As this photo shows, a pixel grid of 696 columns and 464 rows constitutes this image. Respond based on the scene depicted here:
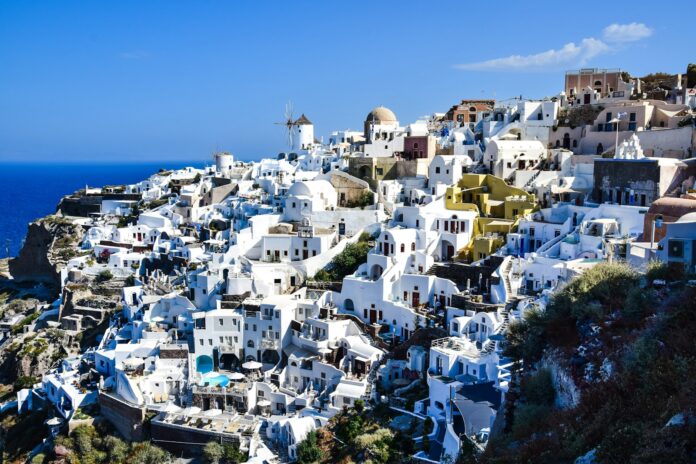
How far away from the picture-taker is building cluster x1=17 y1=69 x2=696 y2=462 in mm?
23984

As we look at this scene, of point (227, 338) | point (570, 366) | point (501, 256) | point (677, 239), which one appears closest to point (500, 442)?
point (570, 366)

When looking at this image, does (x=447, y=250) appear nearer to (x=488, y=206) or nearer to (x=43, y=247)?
(x=488, y=206)

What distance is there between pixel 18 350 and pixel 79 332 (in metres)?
3.43

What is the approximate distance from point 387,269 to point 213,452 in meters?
11.1

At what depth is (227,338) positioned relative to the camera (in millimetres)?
29453

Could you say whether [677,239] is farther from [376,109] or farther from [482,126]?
[376,109]

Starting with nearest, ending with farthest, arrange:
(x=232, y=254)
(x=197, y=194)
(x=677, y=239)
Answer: (x=677, y=239), (x=232, y=254), (x=197, y=194)

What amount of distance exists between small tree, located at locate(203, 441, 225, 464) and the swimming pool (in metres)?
3.42

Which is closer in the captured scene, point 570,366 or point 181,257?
point 570,366

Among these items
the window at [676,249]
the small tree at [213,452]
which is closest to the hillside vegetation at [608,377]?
the window at [676,249]

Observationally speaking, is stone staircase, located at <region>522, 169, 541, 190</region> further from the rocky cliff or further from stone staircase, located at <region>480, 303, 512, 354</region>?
the rocky cliff

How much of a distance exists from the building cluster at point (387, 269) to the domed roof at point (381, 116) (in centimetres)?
719

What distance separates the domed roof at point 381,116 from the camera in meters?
51.2

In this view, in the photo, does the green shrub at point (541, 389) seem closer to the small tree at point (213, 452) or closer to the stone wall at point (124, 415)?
the small tree at point (213, 452)
